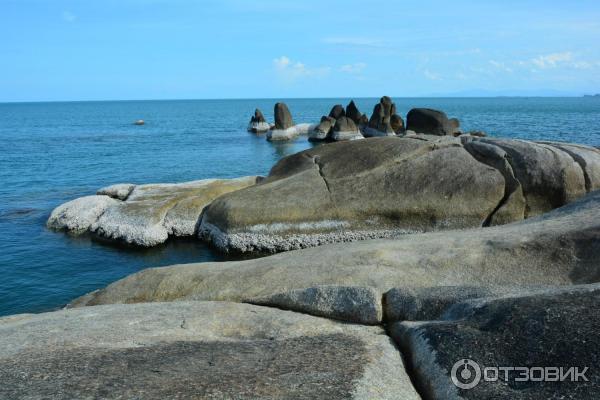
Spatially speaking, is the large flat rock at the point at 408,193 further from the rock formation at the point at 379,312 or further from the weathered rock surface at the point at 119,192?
the weathered rock surface at the point at 119,192

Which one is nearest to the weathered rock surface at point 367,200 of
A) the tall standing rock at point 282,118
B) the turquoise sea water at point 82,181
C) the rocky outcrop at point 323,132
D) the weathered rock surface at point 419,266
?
the turquoise sea water at point 82,181

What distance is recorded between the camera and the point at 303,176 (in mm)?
26031

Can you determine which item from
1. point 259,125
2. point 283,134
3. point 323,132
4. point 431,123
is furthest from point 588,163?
point 259,125

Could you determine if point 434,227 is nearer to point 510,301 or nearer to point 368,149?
point 368,149

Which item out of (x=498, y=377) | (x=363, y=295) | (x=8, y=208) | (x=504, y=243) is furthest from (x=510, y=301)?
(x=8, y=208)

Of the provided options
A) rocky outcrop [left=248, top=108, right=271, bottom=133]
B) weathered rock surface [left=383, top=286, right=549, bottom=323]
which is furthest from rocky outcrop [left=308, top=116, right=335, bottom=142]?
weathered rock surface [left=383, top=286, right=549, bottom=323]

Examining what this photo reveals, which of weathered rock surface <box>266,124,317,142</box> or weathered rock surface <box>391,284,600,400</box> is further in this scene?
weathered rock surface <box>266,124,317,142</box>

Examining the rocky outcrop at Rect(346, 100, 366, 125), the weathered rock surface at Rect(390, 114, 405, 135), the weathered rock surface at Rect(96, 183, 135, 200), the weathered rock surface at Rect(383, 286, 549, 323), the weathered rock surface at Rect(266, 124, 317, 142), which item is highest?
the rocky outcrop at Rect(346, 100, 366, 125)

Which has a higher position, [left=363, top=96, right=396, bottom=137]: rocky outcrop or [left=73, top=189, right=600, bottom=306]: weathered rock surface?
[left=363, top=96, right=396, bottom=137]: rocky outcrop

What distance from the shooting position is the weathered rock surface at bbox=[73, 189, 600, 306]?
38.2 feet

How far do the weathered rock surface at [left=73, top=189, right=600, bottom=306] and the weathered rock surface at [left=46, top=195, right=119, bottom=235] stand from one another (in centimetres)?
1537

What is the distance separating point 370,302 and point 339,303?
634 mm

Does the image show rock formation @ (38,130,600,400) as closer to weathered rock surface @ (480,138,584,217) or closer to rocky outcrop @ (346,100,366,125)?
weathered rock surface @ (480,138,584,217)

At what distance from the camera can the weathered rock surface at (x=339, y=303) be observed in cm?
998
